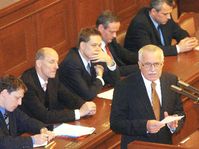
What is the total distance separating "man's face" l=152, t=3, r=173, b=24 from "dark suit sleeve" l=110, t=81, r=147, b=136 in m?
2.76

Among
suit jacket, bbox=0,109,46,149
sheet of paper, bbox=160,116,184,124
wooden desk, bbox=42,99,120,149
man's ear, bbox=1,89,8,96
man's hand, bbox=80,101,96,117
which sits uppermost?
man's ear, bbox=1,89,8,96

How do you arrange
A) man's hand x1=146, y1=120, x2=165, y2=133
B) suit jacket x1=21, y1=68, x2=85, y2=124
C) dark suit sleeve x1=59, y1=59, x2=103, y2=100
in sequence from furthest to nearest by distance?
dark suit sleeve x1=59, y1=59, x2=103, y2=100, suit jacket x1=21, y1=68, x2=85, y2=124, man's hand x1=146, y1=120, x2=165, y2=133

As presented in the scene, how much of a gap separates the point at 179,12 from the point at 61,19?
7.10ft

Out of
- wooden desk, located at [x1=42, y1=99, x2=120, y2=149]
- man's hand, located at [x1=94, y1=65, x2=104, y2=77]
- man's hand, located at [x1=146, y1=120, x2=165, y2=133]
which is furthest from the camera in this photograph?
man's hand, located at [x1=94, y1=65, x2=104, y2=77]

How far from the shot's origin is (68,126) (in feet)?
19.9

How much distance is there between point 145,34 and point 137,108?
2772 millimetres

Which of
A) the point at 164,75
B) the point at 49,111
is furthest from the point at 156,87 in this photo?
the point at 49,111

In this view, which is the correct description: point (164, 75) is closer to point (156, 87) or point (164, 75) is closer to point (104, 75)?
point (156, 87)

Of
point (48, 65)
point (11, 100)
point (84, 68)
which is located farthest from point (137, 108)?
point (84, 68)

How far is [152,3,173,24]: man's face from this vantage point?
782cm

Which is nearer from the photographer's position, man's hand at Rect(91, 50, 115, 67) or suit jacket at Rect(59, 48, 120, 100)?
suit jacket at Rect(59, 48, 120, 100)

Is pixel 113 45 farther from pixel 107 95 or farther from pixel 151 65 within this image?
pixel 151 65

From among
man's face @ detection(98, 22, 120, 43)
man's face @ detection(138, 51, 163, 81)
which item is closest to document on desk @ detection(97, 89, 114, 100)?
man's face @ detection(98, 22, 120, 43)

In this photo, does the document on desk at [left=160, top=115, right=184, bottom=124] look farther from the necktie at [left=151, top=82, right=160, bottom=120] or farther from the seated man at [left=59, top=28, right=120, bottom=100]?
the seated man at [left=59, top=28, right=120, bottom=100]
